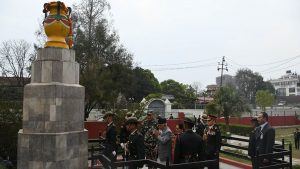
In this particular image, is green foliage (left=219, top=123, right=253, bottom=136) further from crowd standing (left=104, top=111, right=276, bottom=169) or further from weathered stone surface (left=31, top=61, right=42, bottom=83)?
weathered stone surface (left=31, top=61, right=42, bottom=83)

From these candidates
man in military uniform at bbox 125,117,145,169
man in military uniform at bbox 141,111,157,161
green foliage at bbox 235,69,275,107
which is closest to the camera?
man in military uniform at bbox 125,117,145,169

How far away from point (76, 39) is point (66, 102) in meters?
24.8

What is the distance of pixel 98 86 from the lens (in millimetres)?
26812

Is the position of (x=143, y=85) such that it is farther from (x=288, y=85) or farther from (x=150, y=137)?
(x=288, y=85)

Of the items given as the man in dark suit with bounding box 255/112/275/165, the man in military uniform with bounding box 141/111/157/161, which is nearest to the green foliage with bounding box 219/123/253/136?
the man in military uniform with bounding box 141/111/157/161

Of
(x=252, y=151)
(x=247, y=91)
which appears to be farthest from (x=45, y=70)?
(x=247, y=91)

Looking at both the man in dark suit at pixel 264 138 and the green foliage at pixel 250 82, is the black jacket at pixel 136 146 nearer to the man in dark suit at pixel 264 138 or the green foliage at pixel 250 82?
the man in dark suit at pixel 264 138

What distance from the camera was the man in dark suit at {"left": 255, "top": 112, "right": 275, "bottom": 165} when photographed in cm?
739

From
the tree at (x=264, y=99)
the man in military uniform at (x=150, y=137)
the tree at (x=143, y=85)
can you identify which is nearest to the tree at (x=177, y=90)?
the tree at (x=143, y=85)

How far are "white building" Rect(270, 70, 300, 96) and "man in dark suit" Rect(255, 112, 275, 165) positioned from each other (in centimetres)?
12708

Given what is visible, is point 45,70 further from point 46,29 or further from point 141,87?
point 141,87

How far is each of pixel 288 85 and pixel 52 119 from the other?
135 metres

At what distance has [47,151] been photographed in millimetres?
6910

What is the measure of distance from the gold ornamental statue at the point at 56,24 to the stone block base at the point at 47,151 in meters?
2.11
